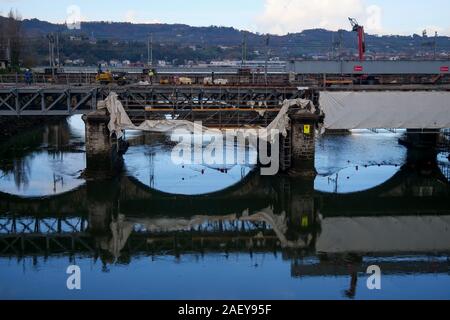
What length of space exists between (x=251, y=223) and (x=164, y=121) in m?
10.6

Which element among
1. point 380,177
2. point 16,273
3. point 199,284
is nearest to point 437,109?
point 380,177

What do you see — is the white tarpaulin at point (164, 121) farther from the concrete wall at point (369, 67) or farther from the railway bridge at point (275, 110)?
the concrete wall at point (369, 67)

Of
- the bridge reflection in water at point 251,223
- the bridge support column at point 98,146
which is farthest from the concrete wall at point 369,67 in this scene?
the bridge support column at point 98,146

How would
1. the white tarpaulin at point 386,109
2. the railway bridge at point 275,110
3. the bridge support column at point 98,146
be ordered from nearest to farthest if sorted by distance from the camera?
1. the bridge support column at point 98,146
2. the railway bridge at point 275,110
3. the white tarpaulin at point 386,109

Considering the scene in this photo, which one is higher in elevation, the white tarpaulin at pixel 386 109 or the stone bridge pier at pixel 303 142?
the white tarpaulin at pixel 386 109

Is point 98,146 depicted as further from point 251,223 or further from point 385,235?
point 385,235

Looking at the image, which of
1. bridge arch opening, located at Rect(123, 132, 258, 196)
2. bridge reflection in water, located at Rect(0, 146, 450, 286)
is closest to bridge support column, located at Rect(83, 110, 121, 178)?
bridge reflection in water, located at Rect(0, 146, 450, 286)

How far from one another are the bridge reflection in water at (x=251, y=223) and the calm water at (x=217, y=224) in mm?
68

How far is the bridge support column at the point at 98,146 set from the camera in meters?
35.9

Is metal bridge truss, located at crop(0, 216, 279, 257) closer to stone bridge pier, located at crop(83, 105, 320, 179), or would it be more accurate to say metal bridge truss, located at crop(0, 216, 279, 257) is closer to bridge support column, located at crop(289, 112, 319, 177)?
stone bridge pier, located at crop(83, 105, 320, 179)

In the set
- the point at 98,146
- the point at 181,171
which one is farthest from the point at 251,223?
the point at 181,171

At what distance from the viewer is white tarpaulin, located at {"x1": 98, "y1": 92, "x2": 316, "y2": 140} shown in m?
37.2

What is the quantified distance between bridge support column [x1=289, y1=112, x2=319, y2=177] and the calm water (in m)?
1.10
